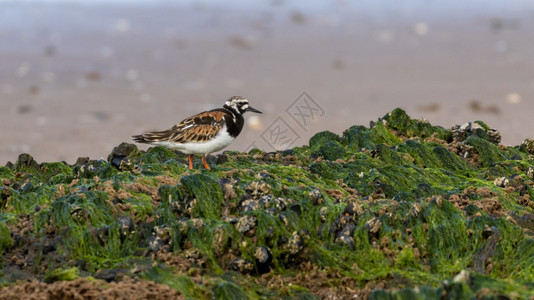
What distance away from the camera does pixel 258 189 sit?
7117 millimetres

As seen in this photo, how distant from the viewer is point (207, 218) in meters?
6.87

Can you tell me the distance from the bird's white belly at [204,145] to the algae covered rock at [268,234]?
3.78 feet

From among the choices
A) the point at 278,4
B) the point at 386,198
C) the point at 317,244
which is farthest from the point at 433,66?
the point at 317,244

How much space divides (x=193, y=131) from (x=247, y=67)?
1130cm

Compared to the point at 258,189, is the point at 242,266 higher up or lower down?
lower down

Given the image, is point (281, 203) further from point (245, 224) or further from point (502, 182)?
point (502, 182)

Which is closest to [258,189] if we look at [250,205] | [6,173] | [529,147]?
[250,205]

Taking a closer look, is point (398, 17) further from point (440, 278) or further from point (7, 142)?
point (440, 278)

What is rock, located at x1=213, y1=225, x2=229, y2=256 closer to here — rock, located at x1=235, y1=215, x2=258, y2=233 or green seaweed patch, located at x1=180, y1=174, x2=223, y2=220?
rock, located at x1=235, y1=215, x2=258, y2=233

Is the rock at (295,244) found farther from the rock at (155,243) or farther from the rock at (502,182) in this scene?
the rock at (502,182)

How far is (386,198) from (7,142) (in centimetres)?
1001

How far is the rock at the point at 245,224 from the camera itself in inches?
258

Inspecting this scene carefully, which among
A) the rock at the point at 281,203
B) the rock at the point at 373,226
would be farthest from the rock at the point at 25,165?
the rock at the point at 373,226

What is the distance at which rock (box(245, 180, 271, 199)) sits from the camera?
23.3 ft
